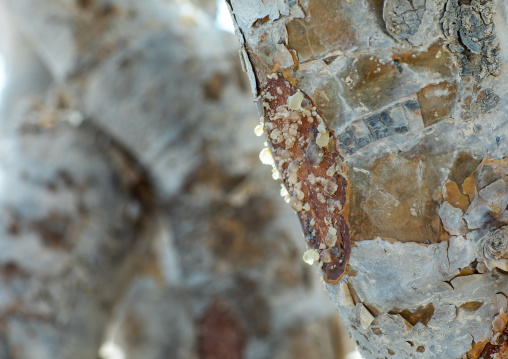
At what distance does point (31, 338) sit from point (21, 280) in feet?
0.36

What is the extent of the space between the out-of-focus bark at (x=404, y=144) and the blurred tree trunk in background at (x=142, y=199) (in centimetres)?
73

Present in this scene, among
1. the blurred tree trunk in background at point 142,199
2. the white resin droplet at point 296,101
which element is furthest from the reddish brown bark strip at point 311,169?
the blurred tree trunk in background at point 142,199

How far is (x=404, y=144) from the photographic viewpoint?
0.94 ft

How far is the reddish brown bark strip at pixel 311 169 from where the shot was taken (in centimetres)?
30

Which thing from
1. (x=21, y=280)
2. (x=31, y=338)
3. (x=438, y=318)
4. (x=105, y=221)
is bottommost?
(x=438, y=318)

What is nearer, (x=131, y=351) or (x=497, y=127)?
(x=497, y=127)

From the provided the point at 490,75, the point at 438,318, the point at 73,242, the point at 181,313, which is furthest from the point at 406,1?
the point at 181,313

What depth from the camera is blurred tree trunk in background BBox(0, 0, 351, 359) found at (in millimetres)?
1000

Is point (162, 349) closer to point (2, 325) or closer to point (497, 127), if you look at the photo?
point (2, 325)

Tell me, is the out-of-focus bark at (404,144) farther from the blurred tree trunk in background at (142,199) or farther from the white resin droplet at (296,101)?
the blurred tree trunk in background at (142,199)

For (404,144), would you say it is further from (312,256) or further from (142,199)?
(142,199)

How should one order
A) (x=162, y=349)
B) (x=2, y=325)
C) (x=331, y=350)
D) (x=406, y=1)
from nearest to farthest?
(x=406, y=1) < (x=2, y=325) < (x=331, y=350) < (x=162, y=349)

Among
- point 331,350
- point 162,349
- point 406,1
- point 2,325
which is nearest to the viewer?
point 406,1

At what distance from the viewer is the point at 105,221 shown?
3.53 feet
